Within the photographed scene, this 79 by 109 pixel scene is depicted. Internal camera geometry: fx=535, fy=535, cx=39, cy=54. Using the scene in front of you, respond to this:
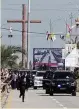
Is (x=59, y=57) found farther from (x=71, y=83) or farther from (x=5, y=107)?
(x=5, y=107)

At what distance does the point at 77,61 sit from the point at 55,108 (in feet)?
100

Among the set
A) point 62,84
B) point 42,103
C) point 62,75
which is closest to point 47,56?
point 62,75

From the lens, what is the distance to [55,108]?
26.1m

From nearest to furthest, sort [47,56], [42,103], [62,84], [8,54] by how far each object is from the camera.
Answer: [42,103], [62,84], [8,54], [47,56]

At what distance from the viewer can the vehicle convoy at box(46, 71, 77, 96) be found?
133 ft

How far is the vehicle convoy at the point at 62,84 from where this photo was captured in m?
40.5

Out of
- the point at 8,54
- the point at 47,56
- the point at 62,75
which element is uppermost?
the point at 47,56

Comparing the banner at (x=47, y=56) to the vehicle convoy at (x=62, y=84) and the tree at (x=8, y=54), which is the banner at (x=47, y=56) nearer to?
the tree at (x=8, y=54)

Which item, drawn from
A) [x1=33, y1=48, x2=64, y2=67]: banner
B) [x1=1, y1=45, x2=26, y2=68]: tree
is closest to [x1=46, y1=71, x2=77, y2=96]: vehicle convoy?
[x1=1, y1=45, x2=26, y2=68]: tree

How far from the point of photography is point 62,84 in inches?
1594

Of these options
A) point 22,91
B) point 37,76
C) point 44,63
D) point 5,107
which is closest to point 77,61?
point 37,76

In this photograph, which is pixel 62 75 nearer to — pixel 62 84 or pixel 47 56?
pixel 62 84

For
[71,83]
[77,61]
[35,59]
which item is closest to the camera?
[71,83]

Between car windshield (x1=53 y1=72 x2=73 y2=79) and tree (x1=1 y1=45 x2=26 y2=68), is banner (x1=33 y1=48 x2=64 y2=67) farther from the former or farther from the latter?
car windshield (x1=53 y1=72 x2=73 y2=79)
